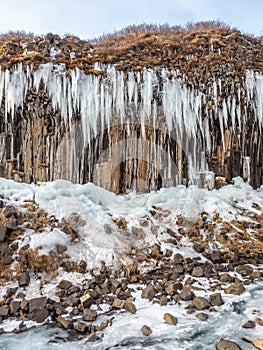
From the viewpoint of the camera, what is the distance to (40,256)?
515 centimetres

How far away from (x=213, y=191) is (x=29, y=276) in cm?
581

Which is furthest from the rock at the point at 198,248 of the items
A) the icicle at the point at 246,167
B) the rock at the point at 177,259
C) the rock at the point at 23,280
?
the icicle at the point at 246,167

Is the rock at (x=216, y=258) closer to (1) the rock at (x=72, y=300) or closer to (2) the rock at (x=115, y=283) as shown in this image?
(2) the rock at (x=115, y=283)

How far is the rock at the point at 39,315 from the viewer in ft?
12.7

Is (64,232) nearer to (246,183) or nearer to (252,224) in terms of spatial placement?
(252,224)

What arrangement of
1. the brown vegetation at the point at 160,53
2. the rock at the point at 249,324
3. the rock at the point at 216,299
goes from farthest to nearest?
the brown vegetation at the point at 160,53
the rock at the point at 216,299
the rock at the point at 249,324

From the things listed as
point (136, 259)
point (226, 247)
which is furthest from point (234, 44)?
point (136, 259)

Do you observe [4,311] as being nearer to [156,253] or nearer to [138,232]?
[156,253]

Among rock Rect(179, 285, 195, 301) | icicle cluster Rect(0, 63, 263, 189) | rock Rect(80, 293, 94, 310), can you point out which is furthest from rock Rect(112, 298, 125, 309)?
icicle cluster Rect(0, 63, 263, 189)

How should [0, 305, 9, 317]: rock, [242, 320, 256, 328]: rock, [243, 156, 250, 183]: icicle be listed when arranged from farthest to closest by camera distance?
[243, 156, 250, 183]: icicle < [0, 305, 9, 317]: rock < [242, 320, 256, 328]: rock

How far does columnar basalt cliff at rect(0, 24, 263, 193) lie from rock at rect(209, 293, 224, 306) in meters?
5.03

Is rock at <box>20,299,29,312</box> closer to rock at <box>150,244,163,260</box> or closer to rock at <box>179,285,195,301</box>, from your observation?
rock at <box>179,285,195,301</box>

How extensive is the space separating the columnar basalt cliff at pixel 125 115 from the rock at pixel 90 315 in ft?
16.3

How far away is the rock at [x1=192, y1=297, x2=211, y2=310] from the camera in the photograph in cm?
397
